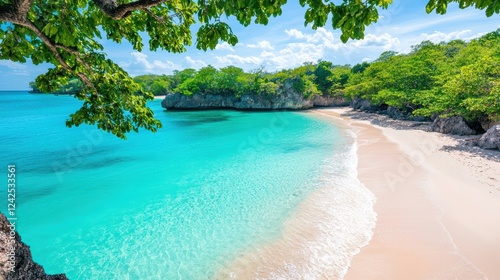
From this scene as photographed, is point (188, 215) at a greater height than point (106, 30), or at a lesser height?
lesser

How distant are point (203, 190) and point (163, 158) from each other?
26.0ft

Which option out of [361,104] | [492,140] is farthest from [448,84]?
[361,104]

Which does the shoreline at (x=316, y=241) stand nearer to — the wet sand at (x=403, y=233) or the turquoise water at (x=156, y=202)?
the wet sand at (x=403, y=233)

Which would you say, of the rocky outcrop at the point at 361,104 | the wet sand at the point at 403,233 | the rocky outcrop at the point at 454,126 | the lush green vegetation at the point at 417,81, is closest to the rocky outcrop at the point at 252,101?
the lush green vegetation at the point at 417,81

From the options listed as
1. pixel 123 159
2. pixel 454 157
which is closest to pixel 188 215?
pixel 123 159

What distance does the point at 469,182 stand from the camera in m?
10.4

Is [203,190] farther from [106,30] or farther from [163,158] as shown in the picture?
[106,30]

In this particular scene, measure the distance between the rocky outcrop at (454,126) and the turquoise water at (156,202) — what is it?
31.6ft

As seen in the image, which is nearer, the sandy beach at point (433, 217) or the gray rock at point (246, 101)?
the sandy beach at point (433, 217)

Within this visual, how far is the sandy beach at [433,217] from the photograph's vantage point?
5.93 meters

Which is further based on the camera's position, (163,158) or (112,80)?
(163,158)

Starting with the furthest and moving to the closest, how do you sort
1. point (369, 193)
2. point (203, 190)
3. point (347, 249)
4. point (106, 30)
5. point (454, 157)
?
1. point (454, 157)
2. point (203, 190)
3. point (369, 193)
4. point (347, 249)
5. point (106, 30)

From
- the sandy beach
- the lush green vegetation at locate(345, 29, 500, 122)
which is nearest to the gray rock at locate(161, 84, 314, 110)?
the lush green vegetation at locate(345, 29, 500, 122)

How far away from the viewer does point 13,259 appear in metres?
2.61
